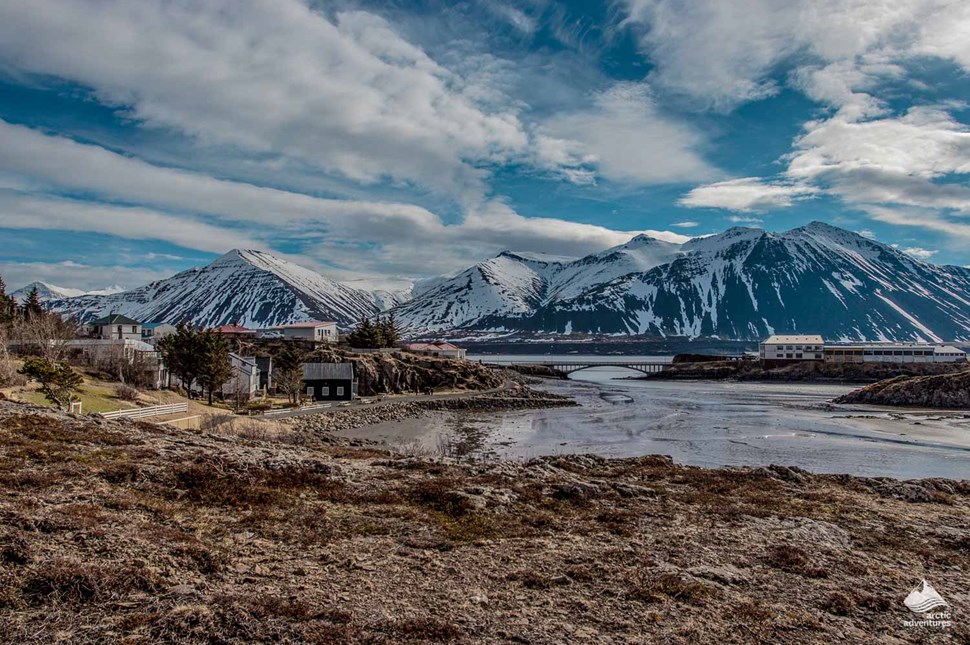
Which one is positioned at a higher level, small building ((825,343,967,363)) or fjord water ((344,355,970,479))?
small building ((825,343,967,363))

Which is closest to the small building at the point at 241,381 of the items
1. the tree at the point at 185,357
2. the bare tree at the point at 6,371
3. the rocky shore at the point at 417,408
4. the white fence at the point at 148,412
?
the tree at the point at 185,357

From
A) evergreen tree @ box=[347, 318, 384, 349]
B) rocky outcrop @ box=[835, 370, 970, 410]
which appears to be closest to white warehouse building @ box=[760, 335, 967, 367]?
rocky outcrop @ box=[835, 370, 970, 410]

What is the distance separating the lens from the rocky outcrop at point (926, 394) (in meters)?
72.5

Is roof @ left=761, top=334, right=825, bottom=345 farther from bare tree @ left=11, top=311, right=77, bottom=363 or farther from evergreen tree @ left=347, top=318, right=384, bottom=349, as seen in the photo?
bare tree @ left=11, top=311, right=77, bottom=363

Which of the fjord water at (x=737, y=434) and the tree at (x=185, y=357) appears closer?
the fjord water at (x=737, y=434)

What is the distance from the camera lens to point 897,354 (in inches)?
5487

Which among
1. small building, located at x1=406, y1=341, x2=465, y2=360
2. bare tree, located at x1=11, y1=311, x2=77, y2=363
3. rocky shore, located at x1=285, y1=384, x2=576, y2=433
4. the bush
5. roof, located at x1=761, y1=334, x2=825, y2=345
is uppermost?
roof, located at x1=761, y1=334, x2=825, y2=345

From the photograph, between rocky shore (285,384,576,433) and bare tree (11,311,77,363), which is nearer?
rocky shore (285,384,576,433)

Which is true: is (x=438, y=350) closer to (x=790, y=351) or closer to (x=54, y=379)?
(x=54, y=379)

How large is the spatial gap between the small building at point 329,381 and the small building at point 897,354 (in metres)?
124

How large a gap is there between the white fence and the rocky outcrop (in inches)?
3182

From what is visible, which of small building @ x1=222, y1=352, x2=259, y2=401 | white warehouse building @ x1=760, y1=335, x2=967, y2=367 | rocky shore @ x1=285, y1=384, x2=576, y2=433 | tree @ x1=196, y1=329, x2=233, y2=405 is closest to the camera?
rocky shore @ x1=285, y1=384, x2=576, y2=433

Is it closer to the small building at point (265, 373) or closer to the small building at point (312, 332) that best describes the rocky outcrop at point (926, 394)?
the small building at point (265, 373)

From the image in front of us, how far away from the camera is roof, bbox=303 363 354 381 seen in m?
64.8
